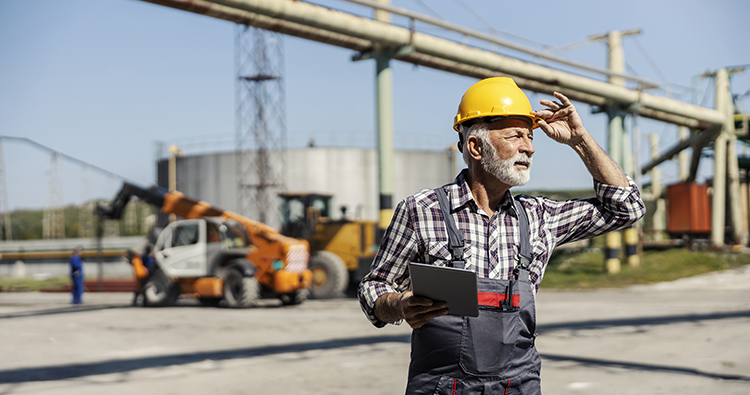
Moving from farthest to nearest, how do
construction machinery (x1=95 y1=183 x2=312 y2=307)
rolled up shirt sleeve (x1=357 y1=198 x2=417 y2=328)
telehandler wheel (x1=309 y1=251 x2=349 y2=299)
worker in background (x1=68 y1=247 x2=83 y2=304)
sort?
telehandler wheel (x1=309 y1=251 x2=349 y2=299)
worker in background (x1=68 y1=247 x2=83 y2=304)
construction machinery (x1=95 y1=183 x2=312 y2=307)
rolled up shirt sleeve (x1=357 y1=198 x2=417 y2=328)

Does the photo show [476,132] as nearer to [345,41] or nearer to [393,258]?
[393,258]

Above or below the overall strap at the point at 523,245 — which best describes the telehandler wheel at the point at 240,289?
below

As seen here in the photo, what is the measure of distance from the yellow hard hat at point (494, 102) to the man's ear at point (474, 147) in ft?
0.27

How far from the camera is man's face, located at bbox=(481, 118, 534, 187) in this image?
246 centimetres

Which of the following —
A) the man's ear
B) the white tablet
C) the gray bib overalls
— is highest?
the man's ear

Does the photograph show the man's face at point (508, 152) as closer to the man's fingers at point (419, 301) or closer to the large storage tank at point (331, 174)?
the man's fingers at point (419, 301)

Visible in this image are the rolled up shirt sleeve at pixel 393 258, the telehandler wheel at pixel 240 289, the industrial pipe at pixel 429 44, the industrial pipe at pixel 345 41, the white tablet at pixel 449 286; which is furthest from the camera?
the telehandler wheel at pixel 240 289

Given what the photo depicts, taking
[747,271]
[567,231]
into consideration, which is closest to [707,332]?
[567,231]

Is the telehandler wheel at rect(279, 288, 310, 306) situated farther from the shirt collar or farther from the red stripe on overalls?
the red stripe on overalls

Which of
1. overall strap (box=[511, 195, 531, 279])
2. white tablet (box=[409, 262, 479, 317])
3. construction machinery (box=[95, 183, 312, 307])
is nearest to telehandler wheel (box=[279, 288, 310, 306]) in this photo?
construction machinery (box=[95, 183, 312, 307])

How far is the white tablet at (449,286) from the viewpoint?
1943 mm

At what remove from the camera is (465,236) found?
2408 mm

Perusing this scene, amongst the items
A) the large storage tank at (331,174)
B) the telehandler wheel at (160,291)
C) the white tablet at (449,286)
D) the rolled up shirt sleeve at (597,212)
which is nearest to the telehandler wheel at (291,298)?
the telehandler wheel at (160,291)

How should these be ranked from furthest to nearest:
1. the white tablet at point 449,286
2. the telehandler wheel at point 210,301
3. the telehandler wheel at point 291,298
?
1. the telehandler wheel at point 210,301
2. the telehandler wheel at point 291,298
3. the white tablet at point 449,286
